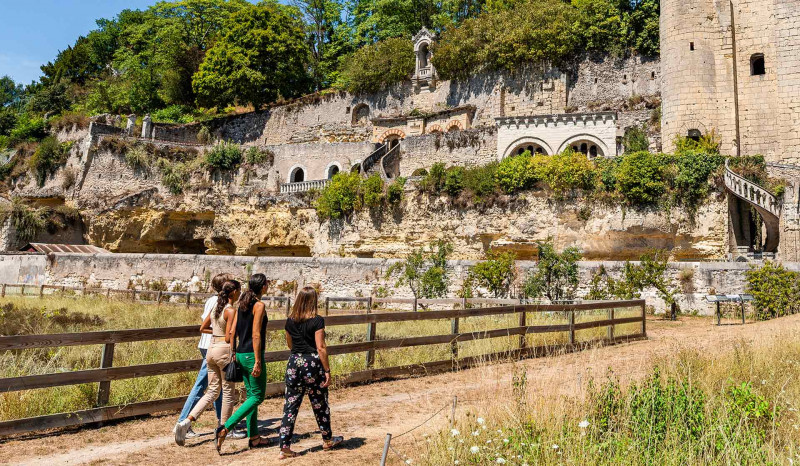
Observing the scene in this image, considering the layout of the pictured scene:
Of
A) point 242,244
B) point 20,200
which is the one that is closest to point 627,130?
point 242,244

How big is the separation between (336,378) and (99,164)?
32.3 m

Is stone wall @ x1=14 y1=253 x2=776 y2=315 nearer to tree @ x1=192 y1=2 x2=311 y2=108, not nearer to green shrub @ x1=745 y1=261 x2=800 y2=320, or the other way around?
green shrub @ x1=745 y1=261 x2=800 y2=320

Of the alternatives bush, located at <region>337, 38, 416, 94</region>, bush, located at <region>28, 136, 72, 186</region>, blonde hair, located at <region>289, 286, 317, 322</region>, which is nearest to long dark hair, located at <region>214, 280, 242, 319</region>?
blonde hair, located at <region>289, 286, 317, 322</region>

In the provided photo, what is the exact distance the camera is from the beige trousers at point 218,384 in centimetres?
546

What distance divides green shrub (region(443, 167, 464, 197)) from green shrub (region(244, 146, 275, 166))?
44.9 feet

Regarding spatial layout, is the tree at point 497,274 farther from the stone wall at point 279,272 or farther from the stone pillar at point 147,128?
the stone pillar at point 147,128

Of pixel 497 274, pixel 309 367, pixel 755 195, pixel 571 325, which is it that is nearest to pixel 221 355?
pixel 309 367

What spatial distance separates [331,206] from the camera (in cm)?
2725

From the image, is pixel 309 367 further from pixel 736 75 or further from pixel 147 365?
pixel 736 75

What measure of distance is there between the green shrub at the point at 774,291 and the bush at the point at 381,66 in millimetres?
27944

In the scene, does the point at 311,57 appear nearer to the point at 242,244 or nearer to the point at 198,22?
the point at 198,22

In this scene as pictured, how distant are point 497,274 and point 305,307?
545 inches

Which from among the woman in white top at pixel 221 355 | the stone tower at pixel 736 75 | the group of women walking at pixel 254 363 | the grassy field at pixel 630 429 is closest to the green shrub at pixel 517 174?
the stone tower at pixel 736 75

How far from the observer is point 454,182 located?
24.5 meters
